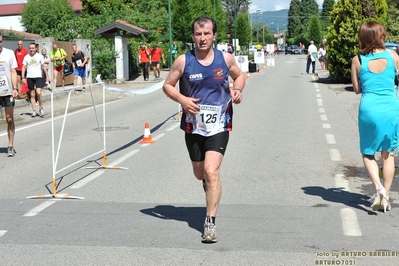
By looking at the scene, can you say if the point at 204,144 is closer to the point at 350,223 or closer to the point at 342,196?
the point at 350,223

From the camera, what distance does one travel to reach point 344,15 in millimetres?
26078

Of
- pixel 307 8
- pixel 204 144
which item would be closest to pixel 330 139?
pixel 204 144

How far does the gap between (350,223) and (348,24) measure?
20727 mm

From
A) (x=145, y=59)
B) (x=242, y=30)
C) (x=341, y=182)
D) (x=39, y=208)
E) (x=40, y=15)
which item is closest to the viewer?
(x=39, y=208)

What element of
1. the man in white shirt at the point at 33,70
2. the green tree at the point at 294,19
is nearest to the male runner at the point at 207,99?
the man in white shirt at the point at 33,70

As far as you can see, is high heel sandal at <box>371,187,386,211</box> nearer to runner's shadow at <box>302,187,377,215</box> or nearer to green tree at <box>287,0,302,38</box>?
runner's shadow at <box>302,187,377,215</box>

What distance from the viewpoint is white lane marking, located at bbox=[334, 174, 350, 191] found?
25.3 feet

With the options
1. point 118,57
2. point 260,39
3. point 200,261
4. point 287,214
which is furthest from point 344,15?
point 260,39

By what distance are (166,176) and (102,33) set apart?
25858 millimetres

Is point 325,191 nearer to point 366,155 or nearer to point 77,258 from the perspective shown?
point 366,155

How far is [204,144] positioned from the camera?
5.62 m

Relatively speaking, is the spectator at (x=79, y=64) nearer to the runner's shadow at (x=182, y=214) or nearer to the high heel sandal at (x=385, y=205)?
the runner's shadow at (x=182, y=214)

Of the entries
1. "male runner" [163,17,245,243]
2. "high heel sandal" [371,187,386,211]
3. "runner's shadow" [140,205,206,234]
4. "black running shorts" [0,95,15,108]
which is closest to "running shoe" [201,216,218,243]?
"male runner" [163,17,245,243]

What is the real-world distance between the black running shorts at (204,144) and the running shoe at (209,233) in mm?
552
